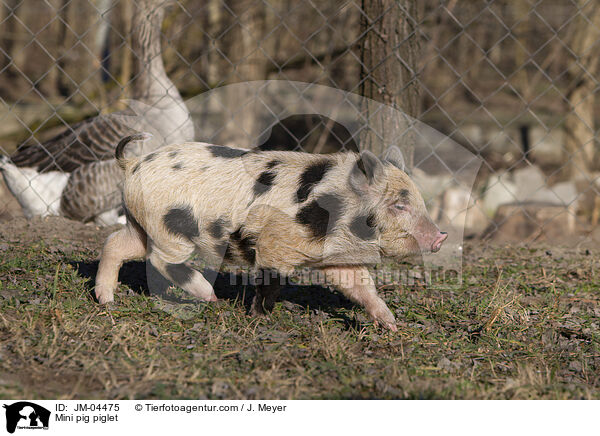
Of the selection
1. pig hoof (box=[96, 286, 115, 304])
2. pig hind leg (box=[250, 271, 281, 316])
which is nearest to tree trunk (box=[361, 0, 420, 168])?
pig hind leg (box=[250, 271, 281, 316])

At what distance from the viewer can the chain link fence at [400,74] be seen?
5.05m

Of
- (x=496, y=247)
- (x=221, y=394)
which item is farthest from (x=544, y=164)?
(x=221, y=394)

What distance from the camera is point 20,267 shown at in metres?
4.05

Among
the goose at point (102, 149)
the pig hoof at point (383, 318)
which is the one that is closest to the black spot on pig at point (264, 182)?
the pig hoof at point (383, 318)

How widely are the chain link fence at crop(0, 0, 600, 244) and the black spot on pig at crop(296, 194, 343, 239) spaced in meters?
1.56

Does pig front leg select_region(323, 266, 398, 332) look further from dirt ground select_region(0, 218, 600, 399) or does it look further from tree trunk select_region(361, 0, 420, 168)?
tree trunk select_region(361, 0, 420, 168)

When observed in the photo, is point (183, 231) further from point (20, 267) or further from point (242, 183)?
point (20, 267)

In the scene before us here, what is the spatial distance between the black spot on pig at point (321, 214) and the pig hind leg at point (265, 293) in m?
0.40

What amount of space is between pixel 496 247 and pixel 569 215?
5.23 ft

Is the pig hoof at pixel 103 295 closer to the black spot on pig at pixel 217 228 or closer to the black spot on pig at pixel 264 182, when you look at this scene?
the black spot on pig at pixel 217 228

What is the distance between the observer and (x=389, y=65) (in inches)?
189

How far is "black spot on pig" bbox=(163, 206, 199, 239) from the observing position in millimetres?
3453

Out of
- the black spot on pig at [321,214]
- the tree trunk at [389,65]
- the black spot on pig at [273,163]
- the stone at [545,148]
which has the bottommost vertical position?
the stone at [545,148]
